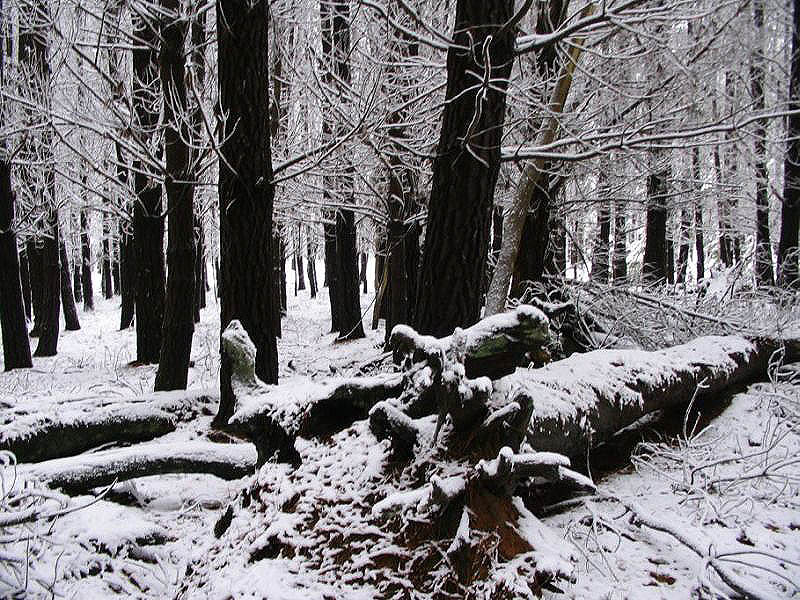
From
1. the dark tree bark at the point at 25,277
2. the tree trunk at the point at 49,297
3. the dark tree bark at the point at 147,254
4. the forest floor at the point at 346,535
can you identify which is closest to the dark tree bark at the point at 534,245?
the forest floor at the point at 346,535

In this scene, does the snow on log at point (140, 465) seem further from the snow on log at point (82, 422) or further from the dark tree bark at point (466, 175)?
the dark tree bark at point (466, 175)

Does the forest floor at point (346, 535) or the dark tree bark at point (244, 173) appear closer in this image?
the forest floor at point (346, 535)

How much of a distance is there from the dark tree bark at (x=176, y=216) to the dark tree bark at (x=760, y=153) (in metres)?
6.10

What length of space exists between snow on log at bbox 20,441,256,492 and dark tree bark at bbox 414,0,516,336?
69.2 inches

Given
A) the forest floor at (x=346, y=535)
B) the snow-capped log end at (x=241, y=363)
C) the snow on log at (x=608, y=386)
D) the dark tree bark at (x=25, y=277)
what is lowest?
the forest floor at (x=346, y=535)

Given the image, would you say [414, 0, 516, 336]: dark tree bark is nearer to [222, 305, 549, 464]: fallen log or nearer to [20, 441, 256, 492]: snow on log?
[222, 305, 549, 464]: fallen log

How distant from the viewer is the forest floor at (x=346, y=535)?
6.41 ft

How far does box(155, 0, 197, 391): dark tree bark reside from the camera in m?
5.89

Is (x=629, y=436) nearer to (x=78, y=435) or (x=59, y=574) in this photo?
(x=59, y=574)

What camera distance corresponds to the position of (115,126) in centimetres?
607

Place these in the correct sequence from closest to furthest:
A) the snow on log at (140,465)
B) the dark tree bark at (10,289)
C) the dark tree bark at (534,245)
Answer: the snow on log at (140,465) → the dark tree bark at (534,245) → the dark tree bark at (10,289)

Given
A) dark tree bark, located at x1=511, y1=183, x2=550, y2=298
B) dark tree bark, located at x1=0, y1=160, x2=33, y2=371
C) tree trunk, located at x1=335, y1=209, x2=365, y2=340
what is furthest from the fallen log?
dark tree bark, located at x1=0, y1=160, x2=33, y2=371

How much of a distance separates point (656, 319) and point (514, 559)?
525 centimetres

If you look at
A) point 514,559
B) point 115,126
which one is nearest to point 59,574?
point 514,559
